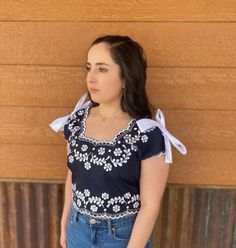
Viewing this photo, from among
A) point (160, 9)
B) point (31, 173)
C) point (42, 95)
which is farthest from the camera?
point (31, 173)

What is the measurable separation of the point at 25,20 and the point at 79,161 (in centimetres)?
75

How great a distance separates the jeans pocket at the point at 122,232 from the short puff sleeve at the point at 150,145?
317mm

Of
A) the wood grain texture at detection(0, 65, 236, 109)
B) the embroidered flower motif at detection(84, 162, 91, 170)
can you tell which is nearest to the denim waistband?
the embroidered flower motif at detection(84, 162, 91, 170)

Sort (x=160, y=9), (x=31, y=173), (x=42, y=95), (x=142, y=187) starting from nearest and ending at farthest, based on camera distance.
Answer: (x=142, y=187) → (x=160, y=9) → (x=42, y=95) → (x=31, y=173)

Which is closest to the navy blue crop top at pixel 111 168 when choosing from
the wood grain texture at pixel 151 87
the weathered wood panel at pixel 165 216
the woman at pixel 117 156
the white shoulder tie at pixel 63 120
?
the woman at pixel 117 156

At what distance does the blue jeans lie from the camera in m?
1.47

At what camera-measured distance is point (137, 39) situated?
171cm

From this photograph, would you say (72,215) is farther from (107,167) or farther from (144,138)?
(144,138)

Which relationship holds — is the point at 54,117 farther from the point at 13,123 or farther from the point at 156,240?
the point at 156,240

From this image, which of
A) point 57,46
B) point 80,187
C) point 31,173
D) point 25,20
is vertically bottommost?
point 31,173

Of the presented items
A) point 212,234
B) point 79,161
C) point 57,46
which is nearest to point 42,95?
point 57,46

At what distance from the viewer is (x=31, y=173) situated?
6.46ft

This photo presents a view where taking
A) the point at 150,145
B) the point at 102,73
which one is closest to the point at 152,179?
the point at 150,145

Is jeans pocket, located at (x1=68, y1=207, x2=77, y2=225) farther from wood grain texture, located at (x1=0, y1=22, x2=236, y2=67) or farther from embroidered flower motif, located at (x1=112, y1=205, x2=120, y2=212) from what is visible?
wood grain texture, located at (x1=0, y1=22, x2=236, y2=67)
